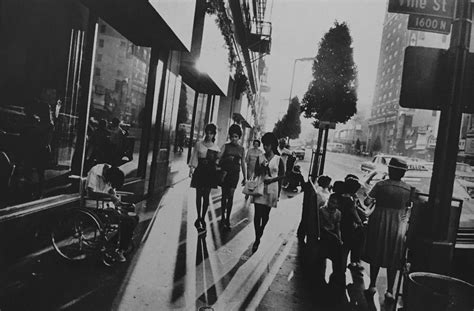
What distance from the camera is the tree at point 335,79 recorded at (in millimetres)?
29422

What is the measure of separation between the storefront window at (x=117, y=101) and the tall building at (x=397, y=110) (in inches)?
2399

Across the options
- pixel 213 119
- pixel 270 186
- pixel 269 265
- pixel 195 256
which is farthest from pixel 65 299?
pixel 213 119

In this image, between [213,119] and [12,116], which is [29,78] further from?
[213,119]

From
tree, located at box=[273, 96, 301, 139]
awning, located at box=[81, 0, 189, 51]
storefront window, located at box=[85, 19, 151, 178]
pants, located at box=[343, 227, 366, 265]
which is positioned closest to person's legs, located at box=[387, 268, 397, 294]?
pants, located at box=[343, 227, 366, 265]

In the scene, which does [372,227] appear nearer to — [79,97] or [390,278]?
[390,278]

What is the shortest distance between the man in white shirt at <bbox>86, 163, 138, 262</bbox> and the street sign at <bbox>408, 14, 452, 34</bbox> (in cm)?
380

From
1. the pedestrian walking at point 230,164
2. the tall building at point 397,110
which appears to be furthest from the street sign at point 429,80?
the tall building at point 397,110

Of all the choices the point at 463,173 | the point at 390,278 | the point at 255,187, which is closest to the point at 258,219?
the point at 255,187

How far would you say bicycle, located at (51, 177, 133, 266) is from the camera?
178 inches

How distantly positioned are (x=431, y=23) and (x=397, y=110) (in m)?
92.6

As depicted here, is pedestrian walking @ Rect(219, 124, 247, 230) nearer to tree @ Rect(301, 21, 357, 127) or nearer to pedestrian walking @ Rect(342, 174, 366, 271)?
pedestrian walking @ Rect(342, 174, 366, 271)

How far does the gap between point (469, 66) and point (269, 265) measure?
3.55m

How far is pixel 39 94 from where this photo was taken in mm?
5195

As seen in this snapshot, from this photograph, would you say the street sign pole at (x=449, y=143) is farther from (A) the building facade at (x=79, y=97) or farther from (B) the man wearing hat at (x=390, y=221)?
(A) the building facade at (x=79, y=97)
